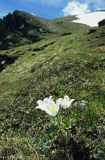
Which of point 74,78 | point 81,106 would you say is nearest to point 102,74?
point 74,78

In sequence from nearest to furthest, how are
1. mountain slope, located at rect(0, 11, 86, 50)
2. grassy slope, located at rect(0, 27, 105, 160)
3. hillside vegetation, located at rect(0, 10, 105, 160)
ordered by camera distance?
1. hillside vegetation, located at rect(0, 10, 105, 160)
2. grassy slope, located at rect(0, 27, 105, 160)
3. mountain slope, located at rect(0, 11, 86, 50)

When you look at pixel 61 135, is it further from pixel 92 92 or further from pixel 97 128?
pixel 92 92

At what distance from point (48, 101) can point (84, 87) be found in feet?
31.8

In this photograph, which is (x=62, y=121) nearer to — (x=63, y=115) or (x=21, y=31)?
(x=63, y=115)

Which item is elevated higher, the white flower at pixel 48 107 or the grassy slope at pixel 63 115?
the white flower at pixel 48 107

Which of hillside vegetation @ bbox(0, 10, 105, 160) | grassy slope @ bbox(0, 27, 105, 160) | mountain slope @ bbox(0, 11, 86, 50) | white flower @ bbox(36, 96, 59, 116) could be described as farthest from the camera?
mountain slope @ bbox(0, 11, 86, 50)

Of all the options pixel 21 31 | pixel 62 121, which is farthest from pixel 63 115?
pixel 21 31

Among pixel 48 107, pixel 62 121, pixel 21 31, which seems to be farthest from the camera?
pixel 21 31

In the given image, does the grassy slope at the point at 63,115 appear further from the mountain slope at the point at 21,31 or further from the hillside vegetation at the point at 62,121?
the mountain slope at the point at 21,31

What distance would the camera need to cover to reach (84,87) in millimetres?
18422

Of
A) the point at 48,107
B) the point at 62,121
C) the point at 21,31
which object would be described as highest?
the point at 48,107

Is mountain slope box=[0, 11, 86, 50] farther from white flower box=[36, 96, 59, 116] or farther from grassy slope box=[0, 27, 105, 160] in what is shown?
white flower box=[36, 96, 59, 116]

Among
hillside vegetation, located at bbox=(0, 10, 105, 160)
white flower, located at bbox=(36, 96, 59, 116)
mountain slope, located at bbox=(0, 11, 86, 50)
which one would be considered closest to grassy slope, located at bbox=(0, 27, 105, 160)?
hillside vegetation, located at bbox=(0, 10, 105, 160)

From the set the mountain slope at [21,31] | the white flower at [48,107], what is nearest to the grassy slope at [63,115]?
the white flower at [48,107]
